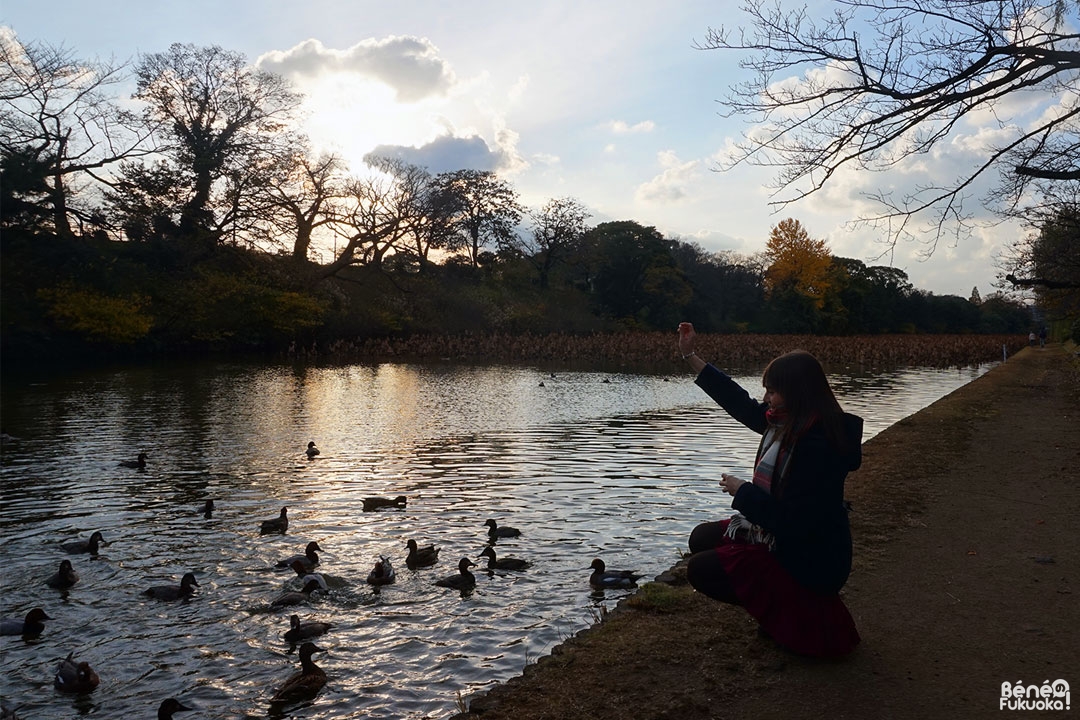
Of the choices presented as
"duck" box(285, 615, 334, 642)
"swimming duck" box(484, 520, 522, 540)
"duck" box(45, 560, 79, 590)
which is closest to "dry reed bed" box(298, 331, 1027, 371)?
"swimming duck" box(484, 520, 522, 540)

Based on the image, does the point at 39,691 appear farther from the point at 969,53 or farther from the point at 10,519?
the point at 969,53

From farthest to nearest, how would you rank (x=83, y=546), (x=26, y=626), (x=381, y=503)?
(x=381, y=503)
(x=83, y=546)
(x=26, y=626)

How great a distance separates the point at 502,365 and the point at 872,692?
36722 mm

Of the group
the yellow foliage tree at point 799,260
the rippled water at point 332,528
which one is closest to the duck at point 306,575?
the rippled water at point 332,528

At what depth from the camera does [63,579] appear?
7.23 m

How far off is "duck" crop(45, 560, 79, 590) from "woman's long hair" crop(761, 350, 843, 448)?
21.8 ft

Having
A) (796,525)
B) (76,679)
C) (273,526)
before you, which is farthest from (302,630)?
(796,525)

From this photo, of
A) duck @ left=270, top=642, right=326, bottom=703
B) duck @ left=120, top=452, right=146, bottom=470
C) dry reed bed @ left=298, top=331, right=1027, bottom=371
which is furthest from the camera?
dry reed bed @ left=298, top=331, right=1027, bottom=371

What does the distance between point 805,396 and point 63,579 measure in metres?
6.86

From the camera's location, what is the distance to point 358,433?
17000 mm

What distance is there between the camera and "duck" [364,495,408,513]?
10148mm

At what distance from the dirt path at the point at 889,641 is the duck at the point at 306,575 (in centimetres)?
280

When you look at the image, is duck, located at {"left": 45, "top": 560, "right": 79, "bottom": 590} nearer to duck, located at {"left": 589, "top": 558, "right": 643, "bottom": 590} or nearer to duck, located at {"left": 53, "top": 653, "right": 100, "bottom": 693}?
duck, located at {"left": 53, "top": 653, "right": 100, "bottom": 693}

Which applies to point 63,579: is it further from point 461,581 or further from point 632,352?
point 632,352
